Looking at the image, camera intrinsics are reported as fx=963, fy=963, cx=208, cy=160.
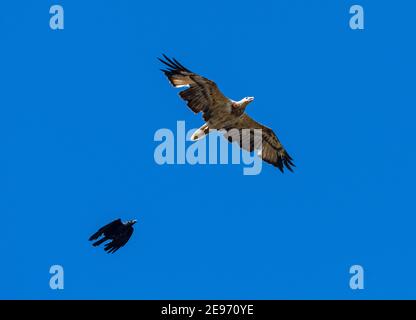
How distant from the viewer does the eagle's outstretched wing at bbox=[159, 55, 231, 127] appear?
2556cm

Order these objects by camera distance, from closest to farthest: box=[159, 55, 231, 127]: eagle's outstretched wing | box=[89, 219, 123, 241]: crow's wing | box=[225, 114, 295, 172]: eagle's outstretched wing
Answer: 1. box=[89, 219, 123, 241]: crow's wing
2. box=[159, 55, 231, 127]: eagle's outstretched wing
3. box=[225, 114, 295, 172]: eagle's outstretched wing

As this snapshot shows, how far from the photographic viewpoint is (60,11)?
27.2 meters

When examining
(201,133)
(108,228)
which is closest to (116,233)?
(108,228)

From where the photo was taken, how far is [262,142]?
28375 mm

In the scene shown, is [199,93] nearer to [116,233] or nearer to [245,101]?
[245,101]

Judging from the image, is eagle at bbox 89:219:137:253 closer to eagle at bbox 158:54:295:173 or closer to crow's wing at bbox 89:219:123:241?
crow's wing at bbox 89:219:123:241

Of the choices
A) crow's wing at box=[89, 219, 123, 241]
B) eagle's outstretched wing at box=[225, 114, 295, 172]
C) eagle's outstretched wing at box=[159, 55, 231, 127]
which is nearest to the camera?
crow's wing at box=[89, 219, 123, 241]

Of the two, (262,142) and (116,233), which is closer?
(116,233)

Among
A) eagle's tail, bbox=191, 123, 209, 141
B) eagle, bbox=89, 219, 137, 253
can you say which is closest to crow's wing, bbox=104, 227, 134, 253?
eagle, bbox=89, 219, 137, 253

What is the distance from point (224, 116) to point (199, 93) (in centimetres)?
110

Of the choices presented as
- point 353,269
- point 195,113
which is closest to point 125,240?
point 195,113
